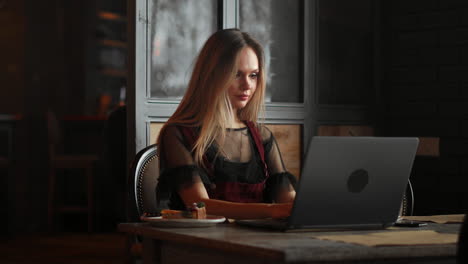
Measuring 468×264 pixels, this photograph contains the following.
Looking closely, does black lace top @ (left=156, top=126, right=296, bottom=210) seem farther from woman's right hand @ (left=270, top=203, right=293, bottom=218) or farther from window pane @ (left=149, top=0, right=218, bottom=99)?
window pane @ (left=149, top=0, right=218, bottom=99)

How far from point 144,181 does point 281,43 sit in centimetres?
162

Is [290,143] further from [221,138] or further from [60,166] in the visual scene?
[60,166]

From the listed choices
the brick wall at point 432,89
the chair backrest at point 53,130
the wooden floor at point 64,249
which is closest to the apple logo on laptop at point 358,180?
the brick wall at point 432,89

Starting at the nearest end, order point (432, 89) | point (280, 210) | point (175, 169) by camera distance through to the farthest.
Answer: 1. point (280, 210)
2. point (175, 169)
3. point (432, 89)

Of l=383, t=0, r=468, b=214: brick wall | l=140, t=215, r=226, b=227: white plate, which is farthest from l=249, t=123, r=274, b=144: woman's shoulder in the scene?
l=383, t=0, r=468, b=214: brick wall

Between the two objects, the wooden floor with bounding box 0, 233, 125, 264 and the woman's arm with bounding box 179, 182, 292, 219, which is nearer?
the woman's arm with bounding box 179, 182, 292, 219

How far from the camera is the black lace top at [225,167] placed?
211cm

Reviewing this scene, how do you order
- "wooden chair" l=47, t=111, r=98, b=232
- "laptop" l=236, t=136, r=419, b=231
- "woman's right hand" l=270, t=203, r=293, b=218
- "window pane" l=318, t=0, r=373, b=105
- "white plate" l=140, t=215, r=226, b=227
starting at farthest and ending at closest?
"wooden chair" l=47, t=111, r=98, b=232
"window pane" l=318, t=0, r=373, b=105
"woman's right hand" l=270, t=203, r=293, b=218
"white plate" l=140, t=215, r=226, b=227
"laptop" l=236, t=136, r=419, b=231

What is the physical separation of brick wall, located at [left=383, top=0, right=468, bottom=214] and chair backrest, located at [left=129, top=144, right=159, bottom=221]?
1883mm

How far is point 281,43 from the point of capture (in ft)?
12.3

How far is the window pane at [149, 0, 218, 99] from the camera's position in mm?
3213

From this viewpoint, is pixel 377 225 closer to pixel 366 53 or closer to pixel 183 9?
pixel 183 9

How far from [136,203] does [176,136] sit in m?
0.25

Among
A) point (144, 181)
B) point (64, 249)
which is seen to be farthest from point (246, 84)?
point (64, 249)
